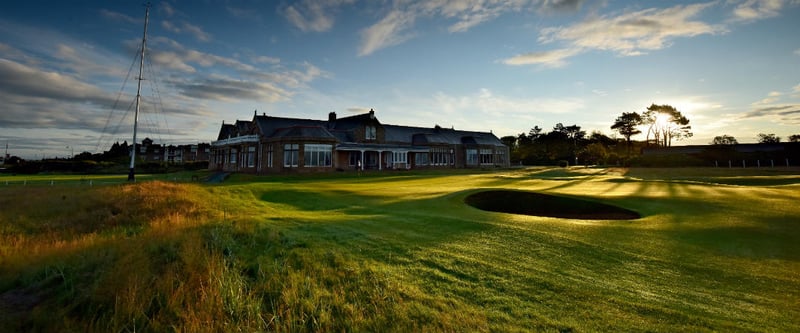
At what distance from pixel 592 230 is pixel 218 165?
48.6 metres

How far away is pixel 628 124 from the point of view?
262 feet

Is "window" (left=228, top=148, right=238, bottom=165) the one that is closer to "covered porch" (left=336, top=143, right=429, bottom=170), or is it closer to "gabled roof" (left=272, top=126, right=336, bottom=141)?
"gabled roof" (left=272, top=126, right=336, bottom=141)

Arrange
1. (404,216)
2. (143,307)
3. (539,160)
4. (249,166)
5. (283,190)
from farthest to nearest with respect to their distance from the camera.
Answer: (539,160) < (249,166) < (283,190) < (404,216) < (143,307)

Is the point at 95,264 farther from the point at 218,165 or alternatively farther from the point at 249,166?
the point at 218,165

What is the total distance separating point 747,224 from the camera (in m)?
8.78

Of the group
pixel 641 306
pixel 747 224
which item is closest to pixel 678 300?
pixel 641 306

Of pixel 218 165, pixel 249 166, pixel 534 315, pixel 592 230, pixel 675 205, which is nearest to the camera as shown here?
pixel 534 315

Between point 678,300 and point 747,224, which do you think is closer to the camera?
point 678,300

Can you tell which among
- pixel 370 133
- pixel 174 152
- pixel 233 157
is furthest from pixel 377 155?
pixel 174 152

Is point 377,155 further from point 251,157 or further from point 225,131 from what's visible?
point 225,131

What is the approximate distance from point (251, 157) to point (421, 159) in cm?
2367

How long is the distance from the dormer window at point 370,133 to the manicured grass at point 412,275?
122 feet

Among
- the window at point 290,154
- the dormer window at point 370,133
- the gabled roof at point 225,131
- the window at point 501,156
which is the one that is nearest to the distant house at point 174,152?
the gabled roof at point 225,131

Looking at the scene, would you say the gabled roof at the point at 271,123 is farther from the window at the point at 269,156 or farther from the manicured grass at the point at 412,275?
the manicured grass at the point at 412,275
